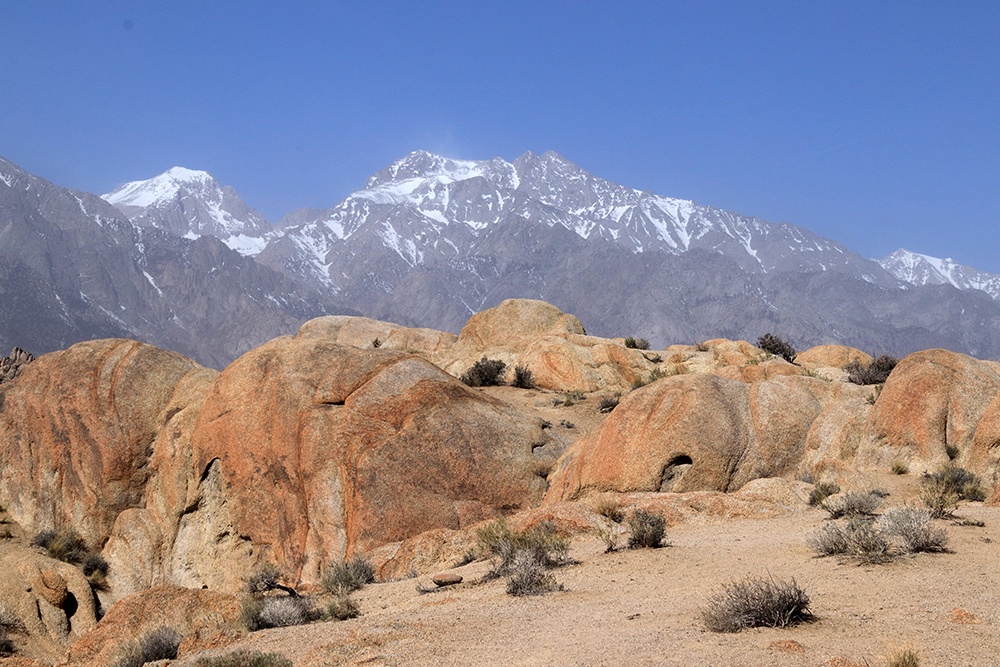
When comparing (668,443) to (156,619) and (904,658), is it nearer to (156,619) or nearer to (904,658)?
(156,619)

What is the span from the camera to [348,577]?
1205 centimetres

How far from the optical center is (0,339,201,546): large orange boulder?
1947 cm

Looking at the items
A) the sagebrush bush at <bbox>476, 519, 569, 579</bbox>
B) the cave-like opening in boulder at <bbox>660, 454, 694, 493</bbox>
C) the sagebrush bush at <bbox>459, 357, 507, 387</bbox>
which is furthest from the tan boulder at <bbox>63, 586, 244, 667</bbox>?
the sagebrush bush at <bbox>459, 357, 507, 387</bbox>

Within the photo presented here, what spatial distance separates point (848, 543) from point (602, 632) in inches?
149

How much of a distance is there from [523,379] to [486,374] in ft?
4.84

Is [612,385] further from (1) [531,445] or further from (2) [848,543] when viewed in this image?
(2) [848,543]

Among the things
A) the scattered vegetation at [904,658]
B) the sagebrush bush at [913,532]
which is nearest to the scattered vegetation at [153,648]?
the scattered vegetation at [904,658]

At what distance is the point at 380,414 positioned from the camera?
679 inches

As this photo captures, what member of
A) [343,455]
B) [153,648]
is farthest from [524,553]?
[343,455]

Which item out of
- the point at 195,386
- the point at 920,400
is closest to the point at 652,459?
the point at 920,400

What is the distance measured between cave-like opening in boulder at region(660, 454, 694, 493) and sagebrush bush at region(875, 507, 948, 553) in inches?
240

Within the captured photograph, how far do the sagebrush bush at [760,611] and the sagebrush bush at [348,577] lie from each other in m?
5.98

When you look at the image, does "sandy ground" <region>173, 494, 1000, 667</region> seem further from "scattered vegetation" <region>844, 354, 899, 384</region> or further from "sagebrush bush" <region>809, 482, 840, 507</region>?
"scattered vegetation" <region>844, 354, 899, 384</region>

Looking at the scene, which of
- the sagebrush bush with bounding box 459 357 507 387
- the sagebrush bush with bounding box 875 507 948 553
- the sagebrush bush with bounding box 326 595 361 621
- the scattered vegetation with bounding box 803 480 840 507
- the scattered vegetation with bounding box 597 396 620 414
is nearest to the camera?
the sagebrush bush with bounding box 875 507 948 553
